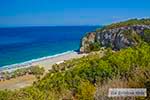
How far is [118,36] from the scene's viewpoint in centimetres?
4500

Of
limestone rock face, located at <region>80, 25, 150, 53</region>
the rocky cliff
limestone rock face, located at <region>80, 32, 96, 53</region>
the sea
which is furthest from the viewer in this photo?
the sea

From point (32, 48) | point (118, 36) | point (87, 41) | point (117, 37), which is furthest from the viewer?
point (32, 48)

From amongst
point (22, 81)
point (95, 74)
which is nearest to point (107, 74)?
point (95, 74)

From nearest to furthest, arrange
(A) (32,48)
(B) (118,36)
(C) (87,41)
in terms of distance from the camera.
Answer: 1. (B) (118,36)
2. (C) (87,41)
3. (A) (32,48)

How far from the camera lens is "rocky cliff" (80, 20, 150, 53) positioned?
4288cm

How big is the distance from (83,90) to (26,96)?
1199 mm

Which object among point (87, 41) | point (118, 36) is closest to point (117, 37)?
point (118, 36)

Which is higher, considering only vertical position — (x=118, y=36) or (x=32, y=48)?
(x=32, y=48)

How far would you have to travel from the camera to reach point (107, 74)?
12070 millimetres

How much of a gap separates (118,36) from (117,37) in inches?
8.5

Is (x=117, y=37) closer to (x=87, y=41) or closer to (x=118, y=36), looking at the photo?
(x=118, y=36)

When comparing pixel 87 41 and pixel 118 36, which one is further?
pixel 87 41

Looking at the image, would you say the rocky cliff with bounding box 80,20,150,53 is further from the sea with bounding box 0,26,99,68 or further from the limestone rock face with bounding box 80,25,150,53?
the sea with bounding box 0,26,99,68

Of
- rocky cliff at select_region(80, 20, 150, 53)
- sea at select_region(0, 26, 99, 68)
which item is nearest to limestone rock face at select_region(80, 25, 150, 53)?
rocky cliff at select_region(80, 20, 150, 53)
